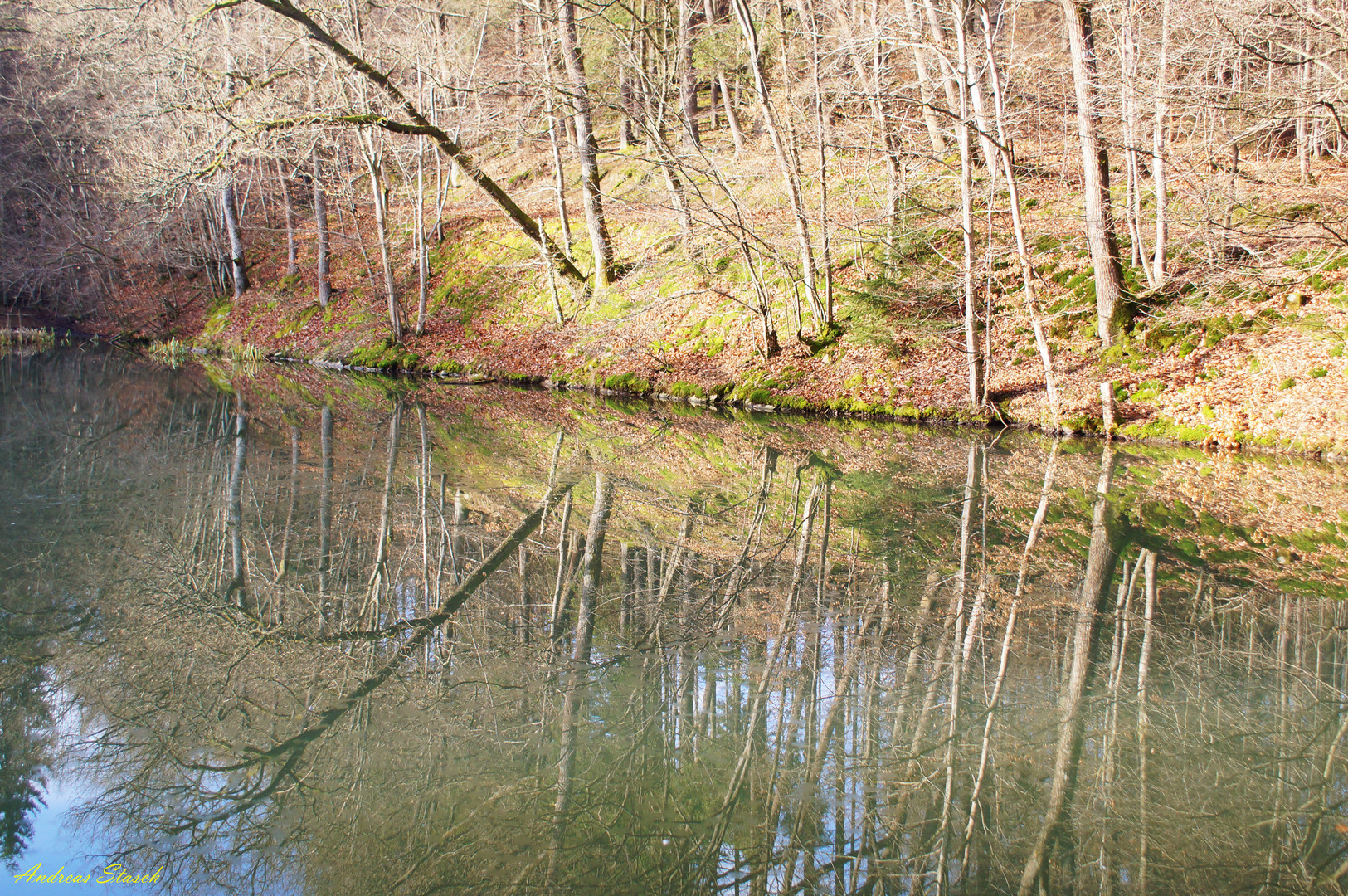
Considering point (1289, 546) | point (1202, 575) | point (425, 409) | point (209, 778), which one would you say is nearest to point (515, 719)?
point (209, 778)

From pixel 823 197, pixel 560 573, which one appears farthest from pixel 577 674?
pixel 823 197

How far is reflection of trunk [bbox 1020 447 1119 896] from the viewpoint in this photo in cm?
304

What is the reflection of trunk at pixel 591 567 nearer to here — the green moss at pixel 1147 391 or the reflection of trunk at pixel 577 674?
the reflection of trunk at pixel 577 674

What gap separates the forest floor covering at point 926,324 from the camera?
12805 millimetres

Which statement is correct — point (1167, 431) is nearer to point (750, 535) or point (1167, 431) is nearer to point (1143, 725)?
point (750, 535)

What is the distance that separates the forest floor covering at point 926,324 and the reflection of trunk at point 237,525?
839cm

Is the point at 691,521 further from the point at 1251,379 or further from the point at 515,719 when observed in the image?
the point at 1251,379

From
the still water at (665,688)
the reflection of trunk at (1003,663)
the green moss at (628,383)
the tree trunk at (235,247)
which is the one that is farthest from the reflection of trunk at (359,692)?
the tree trunk at (235,247)

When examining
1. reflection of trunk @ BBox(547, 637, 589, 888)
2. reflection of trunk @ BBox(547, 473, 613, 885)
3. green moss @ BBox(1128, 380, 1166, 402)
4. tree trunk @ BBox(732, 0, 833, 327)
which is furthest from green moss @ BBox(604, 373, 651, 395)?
Answer: reflection of trunk @ BBox(547, 637, 589, 888)

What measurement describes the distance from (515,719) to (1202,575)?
5397 millimetres

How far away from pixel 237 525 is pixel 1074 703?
21.0 ft

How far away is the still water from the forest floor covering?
4695 mm
